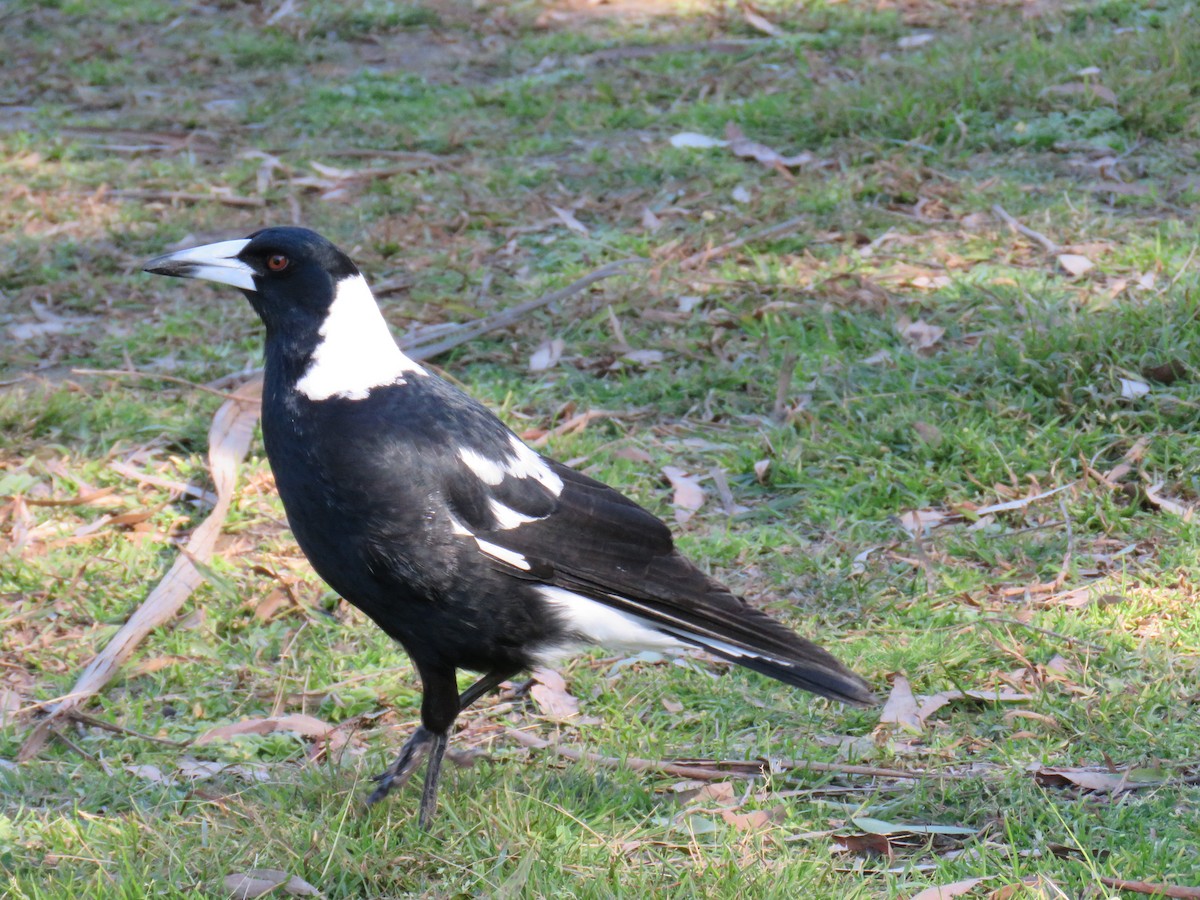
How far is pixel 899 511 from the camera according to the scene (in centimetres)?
329

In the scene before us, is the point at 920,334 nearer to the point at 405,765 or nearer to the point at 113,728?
the point at 405,765

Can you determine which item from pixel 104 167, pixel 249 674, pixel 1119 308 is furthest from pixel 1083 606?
pixel 104 167

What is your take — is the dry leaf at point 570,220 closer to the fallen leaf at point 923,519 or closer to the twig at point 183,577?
the twig at point 183,577

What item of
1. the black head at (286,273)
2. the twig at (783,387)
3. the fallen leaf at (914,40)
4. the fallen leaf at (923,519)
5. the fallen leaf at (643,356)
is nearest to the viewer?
the black head at (286,273)

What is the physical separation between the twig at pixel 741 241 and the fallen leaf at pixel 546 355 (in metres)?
0.56

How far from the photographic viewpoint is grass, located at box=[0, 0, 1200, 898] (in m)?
2.26

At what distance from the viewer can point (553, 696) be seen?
110 inches

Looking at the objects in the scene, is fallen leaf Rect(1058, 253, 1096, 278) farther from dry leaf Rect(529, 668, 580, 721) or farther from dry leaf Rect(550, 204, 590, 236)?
dry leaf Rect(529, 668, 580, 721)

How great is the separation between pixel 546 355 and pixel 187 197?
1.93 metres

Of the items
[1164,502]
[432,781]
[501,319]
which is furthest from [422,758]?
[501,319]

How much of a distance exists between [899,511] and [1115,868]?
1293mm

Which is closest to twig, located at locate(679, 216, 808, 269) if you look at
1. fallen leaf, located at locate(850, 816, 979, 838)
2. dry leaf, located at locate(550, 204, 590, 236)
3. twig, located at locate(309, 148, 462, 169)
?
dry leaf, located at locate(550, 204, 590, 236)

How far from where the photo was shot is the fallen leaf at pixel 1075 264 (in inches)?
161

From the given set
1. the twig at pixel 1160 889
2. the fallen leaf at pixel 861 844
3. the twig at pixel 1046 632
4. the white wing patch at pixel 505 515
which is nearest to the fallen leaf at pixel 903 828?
the fallen leaf at pixel 861 844
